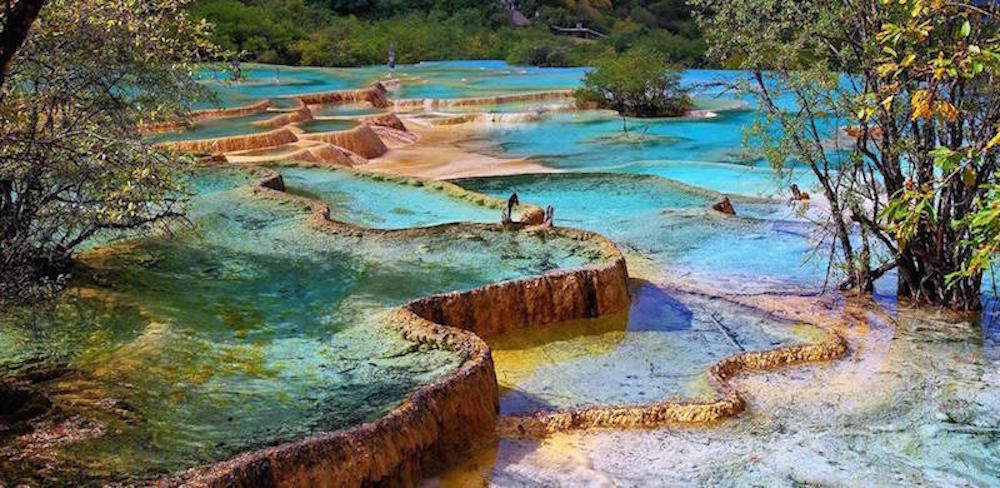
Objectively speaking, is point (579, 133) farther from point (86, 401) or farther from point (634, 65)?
point (86, 401)

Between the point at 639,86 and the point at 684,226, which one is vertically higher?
the point at 639,86

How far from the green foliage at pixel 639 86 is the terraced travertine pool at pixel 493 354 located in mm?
14704

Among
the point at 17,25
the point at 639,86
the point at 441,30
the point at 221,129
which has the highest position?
the point at 441,30

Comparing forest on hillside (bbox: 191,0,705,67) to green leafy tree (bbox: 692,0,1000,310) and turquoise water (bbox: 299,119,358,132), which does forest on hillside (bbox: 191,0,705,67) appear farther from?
green leafy tree (bbox: 692,0,1000,310)

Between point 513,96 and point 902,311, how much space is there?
2101 cm

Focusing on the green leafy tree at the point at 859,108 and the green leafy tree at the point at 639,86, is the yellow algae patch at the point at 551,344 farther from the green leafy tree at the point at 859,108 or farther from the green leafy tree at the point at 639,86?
the green leafy tree at the point at 639,86

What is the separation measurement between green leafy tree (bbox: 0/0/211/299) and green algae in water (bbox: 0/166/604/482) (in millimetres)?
587

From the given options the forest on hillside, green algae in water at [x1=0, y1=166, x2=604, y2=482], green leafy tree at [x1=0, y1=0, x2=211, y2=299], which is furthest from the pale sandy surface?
the forest on hillside

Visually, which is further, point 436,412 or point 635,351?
point 635,351

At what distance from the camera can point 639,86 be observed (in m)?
26.8

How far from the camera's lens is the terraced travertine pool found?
562 centimetres

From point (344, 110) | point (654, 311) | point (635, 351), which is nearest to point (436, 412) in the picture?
point (635, 351)

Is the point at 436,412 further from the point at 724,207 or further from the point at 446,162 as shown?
the point at 446,162

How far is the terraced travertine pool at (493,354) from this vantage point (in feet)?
18.4
